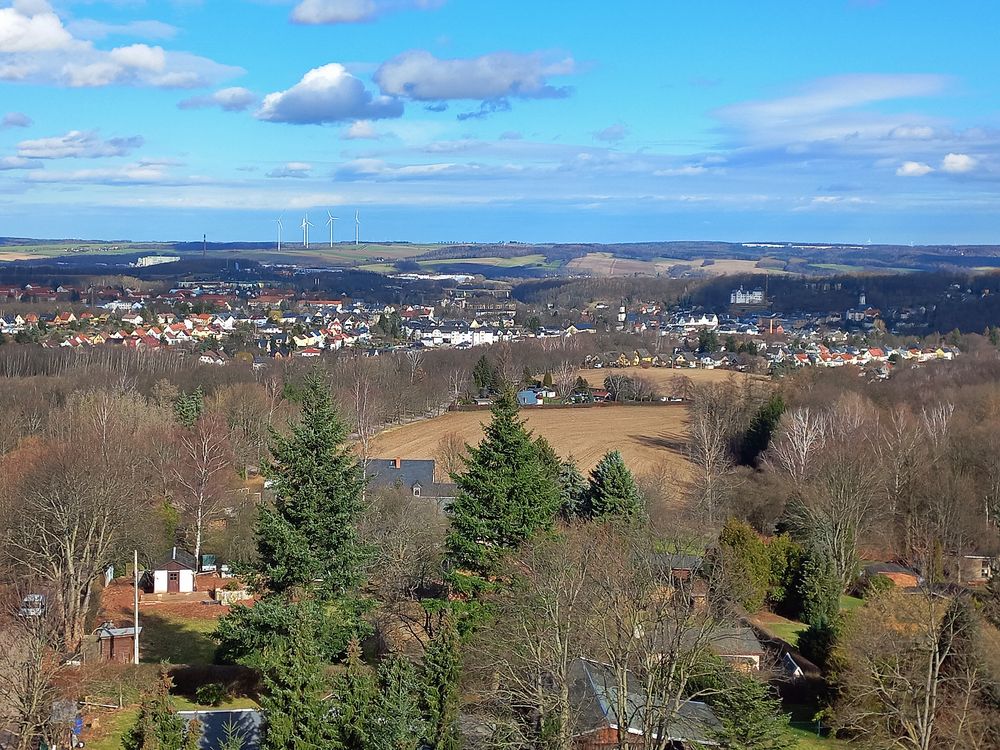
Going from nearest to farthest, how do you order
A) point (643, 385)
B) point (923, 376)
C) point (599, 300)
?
point (923, 376) < point (643, 385) < point (599, 300)

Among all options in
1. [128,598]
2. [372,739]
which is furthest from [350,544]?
[128,598]

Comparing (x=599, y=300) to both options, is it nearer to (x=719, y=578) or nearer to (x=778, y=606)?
(x=778, y=606)

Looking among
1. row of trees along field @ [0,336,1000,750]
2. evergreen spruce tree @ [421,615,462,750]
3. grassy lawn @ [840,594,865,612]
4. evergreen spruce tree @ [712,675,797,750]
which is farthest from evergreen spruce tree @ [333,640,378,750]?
grassy lawn @ [840,594,865,612]

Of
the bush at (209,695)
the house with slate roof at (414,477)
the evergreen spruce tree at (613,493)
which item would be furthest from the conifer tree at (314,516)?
the house with slate roof at (414,477)

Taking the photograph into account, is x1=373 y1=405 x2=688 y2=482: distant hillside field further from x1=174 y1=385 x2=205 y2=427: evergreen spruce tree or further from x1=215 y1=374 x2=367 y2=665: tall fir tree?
x1=215 y1=374 x2=367 y2=665: tall fir tree

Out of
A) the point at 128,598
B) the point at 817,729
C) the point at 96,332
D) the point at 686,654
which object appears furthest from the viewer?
the point at 96,332

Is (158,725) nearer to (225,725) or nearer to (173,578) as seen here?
(225,725)
